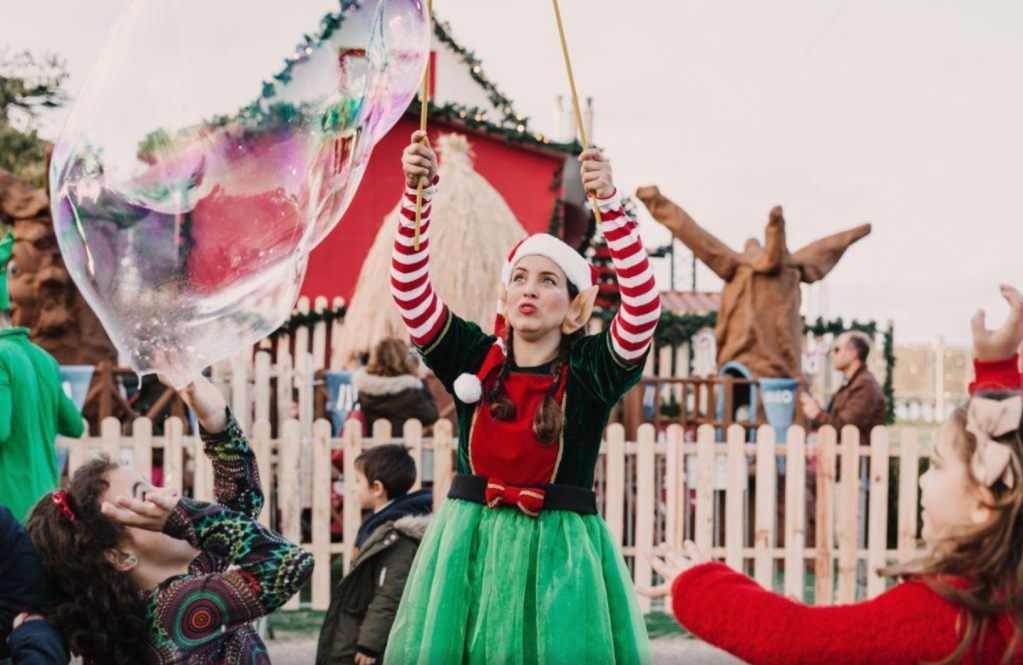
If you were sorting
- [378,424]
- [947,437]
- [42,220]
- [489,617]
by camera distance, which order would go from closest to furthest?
1. [947,437]
2. [489,617]
3. [378,424]
4. [42,220]

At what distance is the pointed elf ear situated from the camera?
3559 millimetres

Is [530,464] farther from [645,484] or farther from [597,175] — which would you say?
[645,484]

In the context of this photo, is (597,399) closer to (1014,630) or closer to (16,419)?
(1014,630)

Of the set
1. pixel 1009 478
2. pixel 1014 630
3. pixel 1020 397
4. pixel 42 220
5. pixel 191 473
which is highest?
pixel 42 220

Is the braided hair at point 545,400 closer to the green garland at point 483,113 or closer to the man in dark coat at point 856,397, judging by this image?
the green garland at point 483,113

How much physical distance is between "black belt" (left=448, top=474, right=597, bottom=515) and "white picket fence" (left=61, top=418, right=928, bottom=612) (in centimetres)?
403

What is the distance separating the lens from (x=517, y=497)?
10.9 feet

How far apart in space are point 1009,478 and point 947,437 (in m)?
0.15

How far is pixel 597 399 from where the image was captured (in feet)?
11.3

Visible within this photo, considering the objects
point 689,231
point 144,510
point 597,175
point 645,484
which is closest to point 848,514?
point 645,484

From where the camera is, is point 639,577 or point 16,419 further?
point 639,577

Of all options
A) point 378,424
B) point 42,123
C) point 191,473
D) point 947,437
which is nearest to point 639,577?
point 378,424

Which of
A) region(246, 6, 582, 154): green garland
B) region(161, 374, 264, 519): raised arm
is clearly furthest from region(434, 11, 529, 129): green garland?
region(161, 374, 264, 519): raised arm

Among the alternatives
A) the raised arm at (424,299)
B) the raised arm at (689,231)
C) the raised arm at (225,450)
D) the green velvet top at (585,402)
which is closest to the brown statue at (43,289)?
the raised arm at (689,231)
